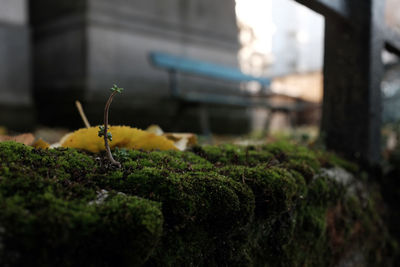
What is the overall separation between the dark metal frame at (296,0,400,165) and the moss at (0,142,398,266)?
787mm

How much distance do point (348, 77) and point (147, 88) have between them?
179 inches

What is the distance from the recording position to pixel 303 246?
119cm

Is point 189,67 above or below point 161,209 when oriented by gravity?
above

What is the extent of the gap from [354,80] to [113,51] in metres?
4.43

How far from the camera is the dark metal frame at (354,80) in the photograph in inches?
78.2

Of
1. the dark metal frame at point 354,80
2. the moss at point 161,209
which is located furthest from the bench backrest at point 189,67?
the moss at point 161,209

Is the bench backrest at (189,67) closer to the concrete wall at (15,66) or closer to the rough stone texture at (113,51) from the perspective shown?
the rough stone texture at (113,51)

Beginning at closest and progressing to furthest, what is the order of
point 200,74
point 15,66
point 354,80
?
point 354,80, point 15,66, point 200,74

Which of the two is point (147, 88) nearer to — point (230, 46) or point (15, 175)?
point (230, 46)

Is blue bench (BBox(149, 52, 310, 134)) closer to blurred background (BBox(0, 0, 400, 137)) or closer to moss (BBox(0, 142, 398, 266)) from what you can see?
blurred background (BBox(0, 0, 400, 137))

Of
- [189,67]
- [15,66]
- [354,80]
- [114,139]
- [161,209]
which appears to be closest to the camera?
[161,209]

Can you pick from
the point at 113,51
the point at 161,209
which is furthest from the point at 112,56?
the point at 161,209

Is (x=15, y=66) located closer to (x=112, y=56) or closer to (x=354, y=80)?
(x=112, y=56)

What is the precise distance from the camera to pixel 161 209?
700 mm
